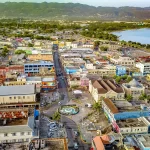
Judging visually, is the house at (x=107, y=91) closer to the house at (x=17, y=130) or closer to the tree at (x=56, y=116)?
the tree at (x=56, y=116)

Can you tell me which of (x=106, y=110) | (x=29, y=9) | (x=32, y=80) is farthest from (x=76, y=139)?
(x=29, y=9)

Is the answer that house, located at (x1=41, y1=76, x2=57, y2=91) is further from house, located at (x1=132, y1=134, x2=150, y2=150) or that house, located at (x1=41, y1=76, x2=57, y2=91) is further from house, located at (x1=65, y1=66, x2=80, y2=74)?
house, located at (x1=132, y1=134, x2=150, y2=150)

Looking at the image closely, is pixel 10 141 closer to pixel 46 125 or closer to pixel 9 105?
pixel 46 125

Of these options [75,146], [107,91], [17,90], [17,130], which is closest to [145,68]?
[107,91]

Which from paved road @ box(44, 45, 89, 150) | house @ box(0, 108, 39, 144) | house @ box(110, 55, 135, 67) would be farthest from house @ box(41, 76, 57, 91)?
house @ box(110, 55, 135, 67)

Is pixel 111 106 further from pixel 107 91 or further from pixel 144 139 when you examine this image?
pixel 144 139
